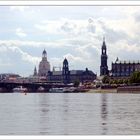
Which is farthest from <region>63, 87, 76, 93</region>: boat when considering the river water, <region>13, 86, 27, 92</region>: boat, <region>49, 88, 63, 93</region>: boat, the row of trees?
the river water

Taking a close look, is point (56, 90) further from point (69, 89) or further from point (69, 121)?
point (69, 121)

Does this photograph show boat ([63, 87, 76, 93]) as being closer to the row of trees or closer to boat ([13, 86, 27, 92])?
the row of trees

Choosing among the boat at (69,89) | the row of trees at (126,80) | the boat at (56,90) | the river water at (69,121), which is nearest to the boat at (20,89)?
the boat at (56,90)

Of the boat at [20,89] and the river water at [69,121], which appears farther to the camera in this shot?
the boat at [20,89]

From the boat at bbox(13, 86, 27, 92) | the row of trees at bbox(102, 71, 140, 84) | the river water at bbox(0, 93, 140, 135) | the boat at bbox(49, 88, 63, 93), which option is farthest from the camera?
the boat at bbox(49, 88, 63, 93)

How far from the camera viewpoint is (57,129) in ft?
22.4

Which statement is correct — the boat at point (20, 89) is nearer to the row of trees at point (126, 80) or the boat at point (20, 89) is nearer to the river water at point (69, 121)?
the row of trees at point (126, 80)

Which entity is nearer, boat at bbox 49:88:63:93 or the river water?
the river water

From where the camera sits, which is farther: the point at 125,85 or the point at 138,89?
the point at 125,85
